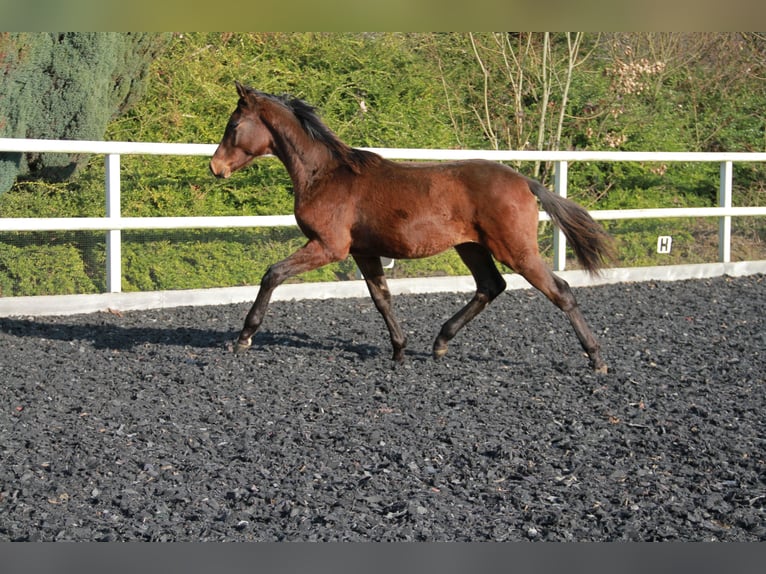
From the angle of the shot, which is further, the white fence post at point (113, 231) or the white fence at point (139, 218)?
the white fence post at point (113, 231)

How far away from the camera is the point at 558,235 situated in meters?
11.1

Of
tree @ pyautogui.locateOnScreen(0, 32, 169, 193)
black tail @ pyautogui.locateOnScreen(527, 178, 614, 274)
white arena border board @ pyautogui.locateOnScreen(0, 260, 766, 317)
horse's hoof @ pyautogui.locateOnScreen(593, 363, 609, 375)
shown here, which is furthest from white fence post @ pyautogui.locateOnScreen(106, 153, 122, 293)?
horse's hoof @ pyautogui.locateOnScreen(593, 363, 609, 375)

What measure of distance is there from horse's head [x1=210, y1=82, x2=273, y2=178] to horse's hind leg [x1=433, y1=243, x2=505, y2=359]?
1616 mm

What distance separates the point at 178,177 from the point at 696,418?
636cm

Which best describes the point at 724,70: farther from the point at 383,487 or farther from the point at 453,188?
the point at 383,487

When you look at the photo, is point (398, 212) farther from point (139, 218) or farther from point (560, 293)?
point (139, 218)

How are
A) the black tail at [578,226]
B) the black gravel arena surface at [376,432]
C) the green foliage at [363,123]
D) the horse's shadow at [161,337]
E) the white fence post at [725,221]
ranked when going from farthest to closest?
the white fence post at [725,221] < the green foliage at [363,123] < the horse's shadow at [161,337] < the black tail at [578,226] < the black gravel arena surface at [376,432]

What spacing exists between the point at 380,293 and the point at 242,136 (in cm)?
147

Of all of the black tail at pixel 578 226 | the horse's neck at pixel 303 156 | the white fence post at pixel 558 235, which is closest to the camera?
the black tail at pixel 578 226

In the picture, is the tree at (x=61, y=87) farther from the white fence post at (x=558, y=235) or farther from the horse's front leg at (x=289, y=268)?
the white fence post at (x=558, y=235)

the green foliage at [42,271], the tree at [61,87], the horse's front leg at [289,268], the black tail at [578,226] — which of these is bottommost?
the green foliage at [42,271]

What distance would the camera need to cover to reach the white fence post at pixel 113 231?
344 inches

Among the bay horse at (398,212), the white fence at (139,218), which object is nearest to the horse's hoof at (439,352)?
the bay horse at (398,212)

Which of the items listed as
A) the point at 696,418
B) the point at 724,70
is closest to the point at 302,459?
the point at 696,418
